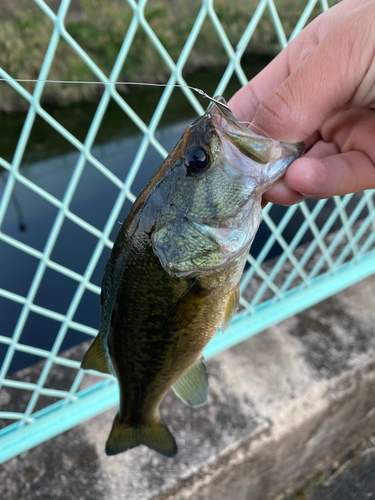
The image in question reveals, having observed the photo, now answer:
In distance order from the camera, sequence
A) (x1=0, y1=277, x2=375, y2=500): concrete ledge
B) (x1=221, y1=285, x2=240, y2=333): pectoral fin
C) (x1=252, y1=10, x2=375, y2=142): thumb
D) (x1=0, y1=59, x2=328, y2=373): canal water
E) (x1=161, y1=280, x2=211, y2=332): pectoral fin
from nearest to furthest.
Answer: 1. (x1=252, y1=10, x2=375, y2=142): thumb
2. (x1=161, y1=280, x2=211, y2=332): pectoral fin
3. (x1=221, y1=285, x2=240, y2=333): pectoral fin
4. (x1=0, y1=277, x2=375, y2=500): concrete ledge
5. (x1=0, y1=59, x2=328, y2=373): canal water

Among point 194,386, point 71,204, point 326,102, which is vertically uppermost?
point 326,102

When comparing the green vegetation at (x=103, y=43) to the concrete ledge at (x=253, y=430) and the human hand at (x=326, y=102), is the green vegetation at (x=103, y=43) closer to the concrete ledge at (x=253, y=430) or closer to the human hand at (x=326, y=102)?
the human hand at (x=326, y=102)

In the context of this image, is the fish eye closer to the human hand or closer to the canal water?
the human hand

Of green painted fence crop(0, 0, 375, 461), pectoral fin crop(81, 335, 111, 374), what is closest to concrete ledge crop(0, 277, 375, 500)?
green painted fence crop(0, 0, 375, 461)

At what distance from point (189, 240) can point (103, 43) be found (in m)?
8.01

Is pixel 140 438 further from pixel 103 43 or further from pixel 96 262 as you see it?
pixel 103 43

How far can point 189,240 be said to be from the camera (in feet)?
3.15

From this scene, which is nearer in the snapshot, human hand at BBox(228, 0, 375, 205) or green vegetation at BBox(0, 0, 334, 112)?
human hand at BBox(228, 0, 375, 205)

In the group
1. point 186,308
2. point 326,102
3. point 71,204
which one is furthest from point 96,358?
point 71,204

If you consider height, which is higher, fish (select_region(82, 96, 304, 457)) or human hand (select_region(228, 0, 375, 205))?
human hand (select_region(228, 0, 375, 205))

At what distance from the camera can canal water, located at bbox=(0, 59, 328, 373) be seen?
3320mm

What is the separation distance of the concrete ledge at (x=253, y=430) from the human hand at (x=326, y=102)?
1339 mm

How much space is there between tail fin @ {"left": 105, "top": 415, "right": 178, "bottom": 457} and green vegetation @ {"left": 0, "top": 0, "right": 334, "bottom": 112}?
5272 mm

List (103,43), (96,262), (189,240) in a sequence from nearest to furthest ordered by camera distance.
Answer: (189,240)
(96,262)
(103,43)
